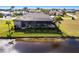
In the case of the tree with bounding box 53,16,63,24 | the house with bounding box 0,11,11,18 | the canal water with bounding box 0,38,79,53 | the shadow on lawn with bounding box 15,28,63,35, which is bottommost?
the canal water with bounding box 0,38,79,53

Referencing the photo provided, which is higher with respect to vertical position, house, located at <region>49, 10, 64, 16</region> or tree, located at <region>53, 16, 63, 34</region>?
house, located at <region>49, 10, 64, 16</region>

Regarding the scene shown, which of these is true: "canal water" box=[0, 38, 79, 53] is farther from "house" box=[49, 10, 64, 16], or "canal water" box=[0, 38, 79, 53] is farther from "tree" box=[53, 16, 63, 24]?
"house" box=[49, 10, 64, 16]

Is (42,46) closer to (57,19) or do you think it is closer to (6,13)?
(57,19)

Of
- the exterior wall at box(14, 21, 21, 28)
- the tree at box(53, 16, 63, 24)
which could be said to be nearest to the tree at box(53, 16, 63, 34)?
the tree at box(53, 16, 63, 24)

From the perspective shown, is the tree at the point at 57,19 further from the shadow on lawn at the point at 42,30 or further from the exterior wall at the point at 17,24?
the exterior wall at the point at 17,24

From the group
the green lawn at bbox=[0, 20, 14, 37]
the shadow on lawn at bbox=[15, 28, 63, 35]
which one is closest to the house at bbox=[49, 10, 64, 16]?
the shadow on lawn at bbox=[15, 28, 63, 35]

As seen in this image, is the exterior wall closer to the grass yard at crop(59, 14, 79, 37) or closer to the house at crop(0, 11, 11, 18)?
the house at crop(0, 11, 11, 18)
